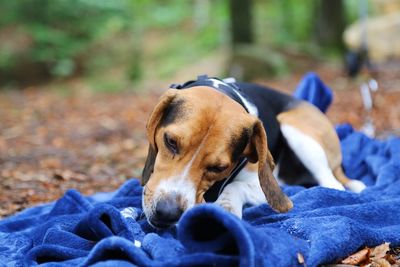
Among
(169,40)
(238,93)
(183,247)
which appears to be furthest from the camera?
(169,40)

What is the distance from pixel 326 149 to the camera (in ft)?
16.6

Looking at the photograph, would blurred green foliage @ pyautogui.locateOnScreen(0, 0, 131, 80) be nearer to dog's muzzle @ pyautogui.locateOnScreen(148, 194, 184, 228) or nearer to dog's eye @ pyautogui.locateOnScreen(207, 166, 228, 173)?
dog's eye @ pyautogui.locateOnScreen(207, 166, 228, 173)

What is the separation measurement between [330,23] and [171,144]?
13.8 meters

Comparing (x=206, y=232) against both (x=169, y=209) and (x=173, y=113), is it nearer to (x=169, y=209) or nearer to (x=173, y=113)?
(x=169, y=209)

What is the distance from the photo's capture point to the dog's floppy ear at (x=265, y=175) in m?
3.83

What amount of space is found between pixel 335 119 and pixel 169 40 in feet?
42.3

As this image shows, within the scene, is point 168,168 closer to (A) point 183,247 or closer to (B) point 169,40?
(A) point 183,247

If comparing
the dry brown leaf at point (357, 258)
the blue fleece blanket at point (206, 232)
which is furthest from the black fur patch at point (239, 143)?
the dry brown leaf at point (357, 258)

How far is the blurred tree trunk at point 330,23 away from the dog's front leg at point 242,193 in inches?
505

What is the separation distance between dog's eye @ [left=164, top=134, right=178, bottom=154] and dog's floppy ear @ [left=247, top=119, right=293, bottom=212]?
1.97 ft

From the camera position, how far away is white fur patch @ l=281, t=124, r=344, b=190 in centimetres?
496

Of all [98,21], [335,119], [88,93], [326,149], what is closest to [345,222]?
[326,149]

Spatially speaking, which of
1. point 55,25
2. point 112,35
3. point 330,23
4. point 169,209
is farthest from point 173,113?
point 112,35

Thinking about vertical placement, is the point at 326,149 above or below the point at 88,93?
above
